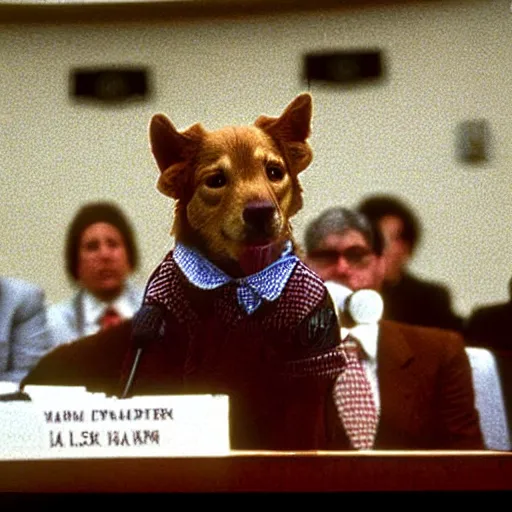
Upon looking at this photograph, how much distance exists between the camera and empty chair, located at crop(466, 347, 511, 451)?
258 cm

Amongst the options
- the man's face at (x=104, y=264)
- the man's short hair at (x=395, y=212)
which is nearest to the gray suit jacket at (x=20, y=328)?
the man's face at (x=104, y=264)

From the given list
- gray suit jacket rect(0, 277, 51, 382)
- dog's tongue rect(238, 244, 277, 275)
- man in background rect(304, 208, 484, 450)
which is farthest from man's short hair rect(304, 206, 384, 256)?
gray suit jacket rect(0, 277, 51, 382)

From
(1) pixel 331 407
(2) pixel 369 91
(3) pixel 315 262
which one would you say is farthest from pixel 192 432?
(2) pixel 369 91

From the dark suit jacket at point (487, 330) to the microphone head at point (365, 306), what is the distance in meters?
0.23

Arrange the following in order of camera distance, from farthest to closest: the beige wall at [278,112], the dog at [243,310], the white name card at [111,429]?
the beige wall at [278,112] → the dog at [243,310] → the white name card at [111,429]

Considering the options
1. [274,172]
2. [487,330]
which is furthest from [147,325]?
[487,330]

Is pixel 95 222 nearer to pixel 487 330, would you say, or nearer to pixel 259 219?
pixel 259 219

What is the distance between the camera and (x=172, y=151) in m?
2.62

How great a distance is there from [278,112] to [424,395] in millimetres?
809

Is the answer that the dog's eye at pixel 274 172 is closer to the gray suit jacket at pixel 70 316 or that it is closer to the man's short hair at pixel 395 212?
the man's short hair at pixel 395 212

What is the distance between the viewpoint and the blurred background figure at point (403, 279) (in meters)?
2.63

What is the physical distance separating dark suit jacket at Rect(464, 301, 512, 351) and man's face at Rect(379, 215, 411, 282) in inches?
8.7

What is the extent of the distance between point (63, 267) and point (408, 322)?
896mm

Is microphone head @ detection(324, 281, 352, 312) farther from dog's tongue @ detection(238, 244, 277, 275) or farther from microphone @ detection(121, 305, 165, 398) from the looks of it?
microphone @ detection(121, 305, 165, 398)
